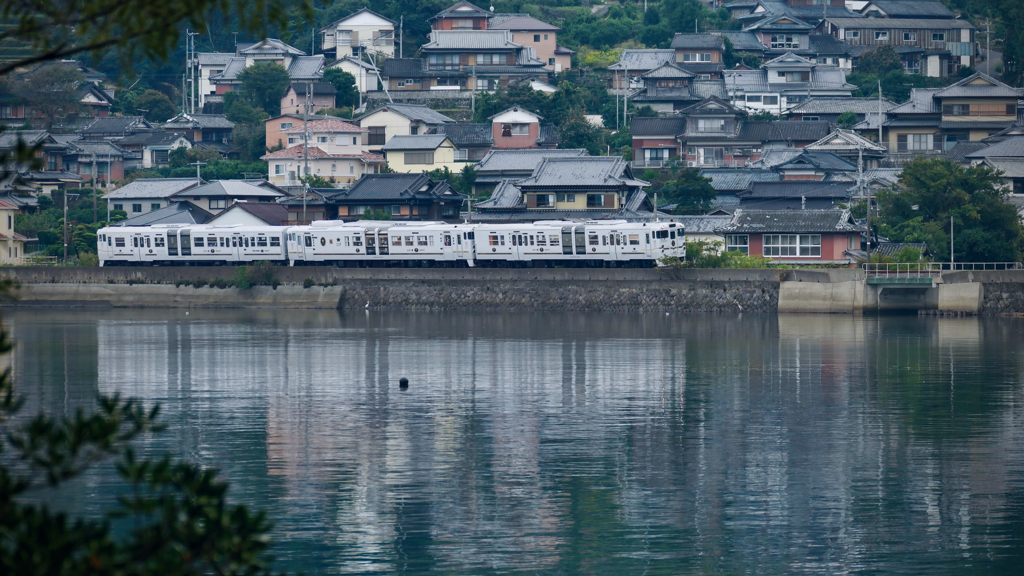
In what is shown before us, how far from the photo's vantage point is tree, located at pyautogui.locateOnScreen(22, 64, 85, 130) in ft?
196

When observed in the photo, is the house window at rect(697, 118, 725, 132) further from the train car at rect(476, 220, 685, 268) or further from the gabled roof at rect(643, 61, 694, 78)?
the train car at rect(476, 220, 685, 268)

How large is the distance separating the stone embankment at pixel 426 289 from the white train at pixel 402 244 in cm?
95

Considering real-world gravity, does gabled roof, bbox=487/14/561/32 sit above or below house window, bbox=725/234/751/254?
above

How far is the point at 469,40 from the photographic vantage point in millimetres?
67562

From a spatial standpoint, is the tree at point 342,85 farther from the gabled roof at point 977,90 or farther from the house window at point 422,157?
the gabled roof at point 977,90

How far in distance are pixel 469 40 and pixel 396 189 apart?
2133cm

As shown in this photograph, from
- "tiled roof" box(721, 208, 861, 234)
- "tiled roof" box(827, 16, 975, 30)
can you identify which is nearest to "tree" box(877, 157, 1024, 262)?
"tiled roof" box(721, 208, 861, 234)

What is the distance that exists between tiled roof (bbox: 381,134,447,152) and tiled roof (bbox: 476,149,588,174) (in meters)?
3.79

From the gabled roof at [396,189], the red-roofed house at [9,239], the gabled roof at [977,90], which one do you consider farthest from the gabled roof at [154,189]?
the gabled roof at [977,90]

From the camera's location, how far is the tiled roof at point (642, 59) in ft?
224

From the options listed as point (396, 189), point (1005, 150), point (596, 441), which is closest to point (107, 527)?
point (596, 441)

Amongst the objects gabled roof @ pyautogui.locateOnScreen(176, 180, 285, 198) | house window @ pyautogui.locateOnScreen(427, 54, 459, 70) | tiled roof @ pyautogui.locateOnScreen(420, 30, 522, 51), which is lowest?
gabled roof @ pyautogui.locateOnScreen(176, 180, 285, 198)

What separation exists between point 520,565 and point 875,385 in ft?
45.1


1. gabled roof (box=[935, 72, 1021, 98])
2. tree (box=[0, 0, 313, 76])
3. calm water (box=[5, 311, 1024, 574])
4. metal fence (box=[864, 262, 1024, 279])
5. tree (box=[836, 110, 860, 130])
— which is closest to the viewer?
tree (box=[0, 0, 313, 76])
